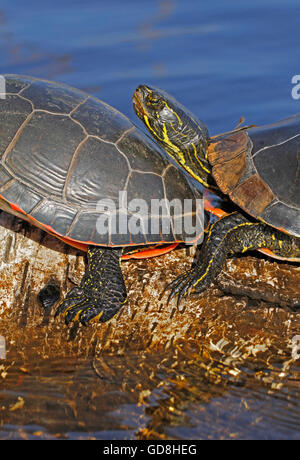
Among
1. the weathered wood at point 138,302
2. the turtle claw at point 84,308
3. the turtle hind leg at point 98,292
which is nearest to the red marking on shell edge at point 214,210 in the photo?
the weathered wood at point 138,302

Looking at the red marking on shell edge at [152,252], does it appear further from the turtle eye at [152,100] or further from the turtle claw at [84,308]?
the turtle eye at [152,100]

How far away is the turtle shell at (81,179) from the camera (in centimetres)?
394

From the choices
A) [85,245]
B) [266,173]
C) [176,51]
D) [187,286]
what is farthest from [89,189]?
[176,51]

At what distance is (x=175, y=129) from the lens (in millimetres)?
4578

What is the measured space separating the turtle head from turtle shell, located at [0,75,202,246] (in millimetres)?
411

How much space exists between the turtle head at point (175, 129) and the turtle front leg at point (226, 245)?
627mm

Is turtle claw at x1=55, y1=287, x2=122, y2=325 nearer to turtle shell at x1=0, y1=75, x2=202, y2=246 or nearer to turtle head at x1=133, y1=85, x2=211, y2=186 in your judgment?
turtle shell at x1=0, y1=75, x2=202, y2=246

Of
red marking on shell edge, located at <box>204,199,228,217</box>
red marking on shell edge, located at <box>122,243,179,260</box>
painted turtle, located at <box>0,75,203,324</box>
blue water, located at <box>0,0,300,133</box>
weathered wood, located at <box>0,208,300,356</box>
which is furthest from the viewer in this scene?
blue water, located at <box>0,0,300,133</box>

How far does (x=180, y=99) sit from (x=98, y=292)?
4531mm

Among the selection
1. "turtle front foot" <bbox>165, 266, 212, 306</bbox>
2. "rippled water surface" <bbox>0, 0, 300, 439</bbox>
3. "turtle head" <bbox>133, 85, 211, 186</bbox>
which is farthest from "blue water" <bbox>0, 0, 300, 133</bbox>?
"turtle front foot" <bbox>165, 266, 212, 306</bbox>

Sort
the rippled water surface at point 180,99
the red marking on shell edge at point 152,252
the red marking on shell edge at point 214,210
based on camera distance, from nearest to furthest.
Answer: the rippled water surface at point 180,99, the red marking on shell edge at point 152,252, the red marking on shell edge at point 214,210

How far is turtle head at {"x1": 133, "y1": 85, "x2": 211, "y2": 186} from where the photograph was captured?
14.8 feet

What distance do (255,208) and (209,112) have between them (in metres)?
3.78

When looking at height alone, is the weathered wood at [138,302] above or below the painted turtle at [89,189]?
below
